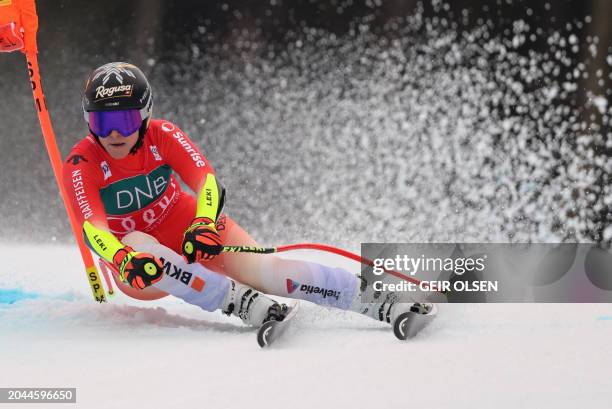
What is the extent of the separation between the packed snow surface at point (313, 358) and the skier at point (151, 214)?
13cm

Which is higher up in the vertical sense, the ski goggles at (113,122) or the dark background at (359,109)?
the dark background at (359,109)

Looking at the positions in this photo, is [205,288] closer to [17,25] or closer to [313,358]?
[313,358]

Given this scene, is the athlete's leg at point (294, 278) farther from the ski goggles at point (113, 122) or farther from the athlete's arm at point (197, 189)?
the ski goggles at point (113, 122)

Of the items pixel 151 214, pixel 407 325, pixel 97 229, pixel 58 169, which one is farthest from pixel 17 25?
pixel 407 325

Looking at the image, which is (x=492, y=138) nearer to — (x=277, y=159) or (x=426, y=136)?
(x=426, y=136)

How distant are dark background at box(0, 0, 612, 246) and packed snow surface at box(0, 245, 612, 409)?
2730mm

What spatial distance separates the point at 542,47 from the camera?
6410 millimetres

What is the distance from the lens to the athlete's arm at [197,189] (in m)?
2.69

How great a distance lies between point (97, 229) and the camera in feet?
9.03

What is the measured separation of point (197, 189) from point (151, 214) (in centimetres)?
28

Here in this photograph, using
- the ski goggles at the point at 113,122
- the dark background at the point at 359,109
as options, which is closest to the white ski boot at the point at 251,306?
the ski goggles at the point at 113,122

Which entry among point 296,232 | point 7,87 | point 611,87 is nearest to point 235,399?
point 296,232

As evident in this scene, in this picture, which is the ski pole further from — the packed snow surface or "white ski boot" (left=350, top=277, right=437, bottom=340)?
"white ski boot" (left=350, top=277, right=437, bottom=340)

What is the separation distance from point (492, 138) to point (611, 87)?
3.57ft
